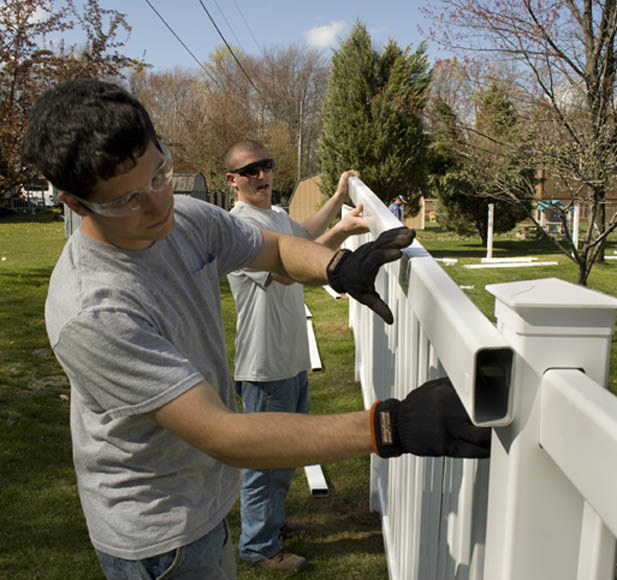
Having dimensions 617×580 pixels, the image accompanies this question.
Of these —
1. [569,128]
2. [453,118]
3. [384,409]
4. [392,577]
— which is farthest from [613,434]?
[453,118]

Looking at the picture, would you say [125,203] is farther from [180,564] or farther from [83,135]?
[180,564]

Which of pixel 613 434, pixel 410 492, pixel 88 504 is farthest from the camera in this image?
pixel 410 492

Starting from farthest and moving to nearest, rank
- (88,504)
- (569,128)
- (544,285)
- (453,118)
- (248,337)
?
(453,118) → (569,128) → (248,337) → (88,504) → (544,285)

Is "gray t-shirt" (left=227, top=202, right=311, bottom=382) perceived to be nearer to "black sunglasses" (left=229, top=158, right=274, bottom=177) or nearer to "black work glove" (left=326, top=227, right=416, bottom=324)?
"black sunglasses" (left=229, top=158, right=274, bottom=177)

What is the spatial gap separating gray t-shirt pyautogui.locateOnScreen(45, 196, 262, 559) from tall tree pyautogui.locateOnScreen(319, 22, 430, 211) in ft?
61.8

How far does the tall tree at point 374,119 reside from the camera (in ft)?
65.6

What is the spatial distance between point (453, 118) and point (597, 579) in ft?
22.3

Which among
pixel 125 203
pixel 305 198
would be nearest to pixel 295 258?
pixel 125 203

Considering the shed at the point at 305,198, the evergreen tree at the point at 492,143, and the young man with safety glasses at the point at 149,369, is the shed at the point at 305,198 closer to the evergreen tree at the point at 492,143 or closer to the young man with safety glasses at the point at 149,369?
the evergreen tree at the point at 492,143

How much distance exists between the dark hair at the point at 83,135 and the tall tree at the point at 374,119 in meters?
19.1

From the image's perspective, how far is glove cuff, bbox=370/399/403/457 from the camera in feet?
4.35

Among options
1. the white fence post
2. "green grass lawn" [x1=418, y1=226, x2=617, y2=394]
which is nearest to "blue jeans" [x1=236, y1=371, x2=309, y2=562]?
the white fence post

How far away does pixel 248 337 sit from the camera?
3469mm

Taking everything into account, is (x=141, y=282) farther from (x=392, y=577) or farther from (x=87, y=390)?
(x=392, y=577)
